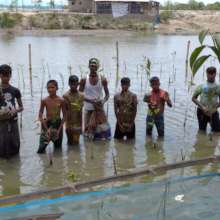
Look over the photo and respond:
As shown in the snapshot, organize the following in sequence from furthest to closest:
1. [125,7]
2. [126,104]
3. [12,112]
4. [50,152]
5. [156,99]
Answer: [125,7]
[156,99]
[126,104]
[50,152]
[12,112]

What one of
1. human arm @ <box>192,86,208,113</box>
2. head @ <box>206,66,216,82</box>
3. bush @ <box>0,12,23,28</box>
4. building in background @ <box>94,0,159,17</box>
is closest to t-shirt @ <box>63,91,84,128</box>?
human arm @ <box>192,86,208,113</box>

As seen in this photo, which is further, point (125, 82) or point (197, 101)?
point (197, 101)

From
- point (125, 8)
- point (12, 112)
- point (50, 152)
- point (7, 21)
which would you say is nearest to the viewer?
point (12, 112)

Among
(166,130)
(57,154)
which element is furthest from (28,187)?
(166,130)

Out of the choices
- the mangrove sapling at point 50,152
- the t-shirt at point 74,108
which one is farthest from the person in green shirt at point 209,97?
the mangrove sapling at point 50,152

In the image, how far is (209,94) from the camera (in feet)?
24.7

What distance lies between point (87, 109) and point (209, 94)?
2070 mm

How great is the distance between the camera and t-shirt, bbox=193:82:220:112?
296 inches

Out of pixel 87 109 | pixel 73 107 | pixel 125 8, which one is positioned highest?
pixel 125 8

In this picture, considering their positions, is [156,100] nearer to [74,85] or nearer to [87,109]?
[87,109]

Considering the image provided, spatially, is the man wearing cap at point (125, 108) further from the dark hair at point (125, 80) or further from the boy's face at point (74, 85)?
the boy's face at point (74, 85)

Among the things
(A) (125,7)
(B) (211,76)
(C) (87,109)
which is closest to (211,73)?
(B) (211,76)

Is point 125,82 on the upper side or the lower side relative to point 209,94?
upper

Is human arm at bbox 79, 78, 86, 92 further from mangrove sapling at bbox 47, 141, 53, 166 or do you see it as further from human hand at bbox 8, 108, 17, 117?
human hand at bbox 8, 108, 17, 117
